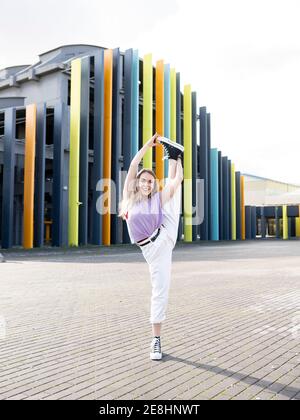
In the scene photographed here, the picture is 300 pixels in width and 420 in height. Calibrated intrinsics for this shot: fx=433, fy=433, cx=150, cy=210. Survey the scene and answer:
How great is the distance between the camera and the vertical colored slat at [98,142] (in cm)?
2759

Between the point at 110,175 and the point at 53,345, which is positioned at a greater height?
the point at 110,175

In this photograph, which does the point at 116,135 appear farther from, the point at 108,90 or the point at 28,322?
the point at 28,322

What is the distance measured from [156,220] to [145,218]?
0.37ft

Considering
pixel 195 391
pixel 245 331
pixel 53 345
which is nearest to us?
pixel 195 391

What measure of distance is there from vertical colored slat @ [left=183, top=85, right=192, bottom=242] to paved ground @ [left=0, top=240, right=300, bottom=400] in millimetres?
24808

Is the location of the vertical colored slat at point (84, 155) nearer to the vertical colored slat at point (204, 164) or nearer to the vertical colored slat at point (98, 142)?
the vertical colored slat at point (98, 142)

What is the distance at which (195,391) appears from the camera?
340 centimetres

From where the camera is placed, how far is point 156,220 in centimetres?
431

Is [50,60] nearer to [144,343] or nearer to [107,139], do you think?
[107,139]

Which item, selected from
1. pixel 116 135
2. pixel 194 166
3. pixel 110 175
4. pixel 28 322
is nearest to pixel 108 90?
pixel 116 135

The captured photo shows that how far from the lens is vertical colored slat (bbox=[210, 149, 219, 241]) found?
39.2 m

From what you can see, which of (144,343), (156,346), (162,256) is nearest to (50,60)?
(144,343)

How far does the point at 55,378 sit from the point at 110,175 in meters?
25.7

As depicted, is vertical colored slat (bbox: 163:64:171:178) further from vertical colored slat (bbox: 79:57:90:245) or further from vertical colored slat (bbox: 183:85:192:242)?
vertical colored slat (bbox: 79:57:90:245)
